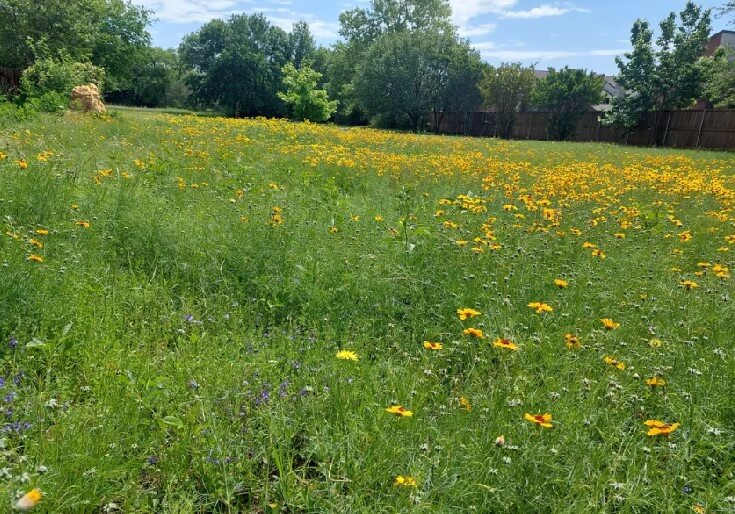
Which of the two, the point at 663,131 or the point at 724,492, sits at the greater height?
the point at 663,131

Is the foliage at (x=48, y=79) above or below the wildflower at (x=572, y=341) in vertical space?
above

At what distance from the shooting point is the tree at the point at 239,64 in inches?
2023

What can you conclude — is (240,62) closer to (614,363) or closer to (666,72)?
(666,72)

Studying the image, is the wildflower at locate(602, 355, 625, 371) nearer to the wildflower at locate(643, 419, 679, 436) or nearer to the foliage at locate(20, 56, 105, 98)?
the wildflower at locate(643, 419, 679, 436)

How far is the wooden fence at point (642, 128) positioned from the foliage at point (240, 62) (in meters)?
20.7

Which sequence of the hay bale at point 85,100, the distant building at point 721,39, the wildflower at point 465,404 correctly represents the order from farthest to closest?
the distant building at point 721,39, the hay bale at point 85,100, the wildflower at point 465,404

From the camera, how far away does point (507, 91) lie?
34.1 meters

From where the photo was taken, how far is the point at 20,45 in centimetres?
2217

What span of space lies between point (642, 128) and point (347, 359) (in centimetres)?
3090

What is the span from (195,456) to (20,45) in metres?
26.5

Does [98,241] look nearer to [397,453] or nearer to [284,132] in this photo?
[397,453]

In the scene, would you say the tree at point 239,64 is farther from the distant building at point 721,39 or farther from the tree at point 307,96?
the distant building at point 721,39

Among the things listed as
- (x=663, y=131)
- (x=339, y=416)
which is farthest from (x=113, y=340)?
(x=663, y=131)

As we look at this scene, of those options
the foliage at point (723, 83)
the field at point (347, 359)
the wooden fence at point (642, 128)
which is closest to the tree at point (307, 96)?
the wooden fence at point (642, 128)
